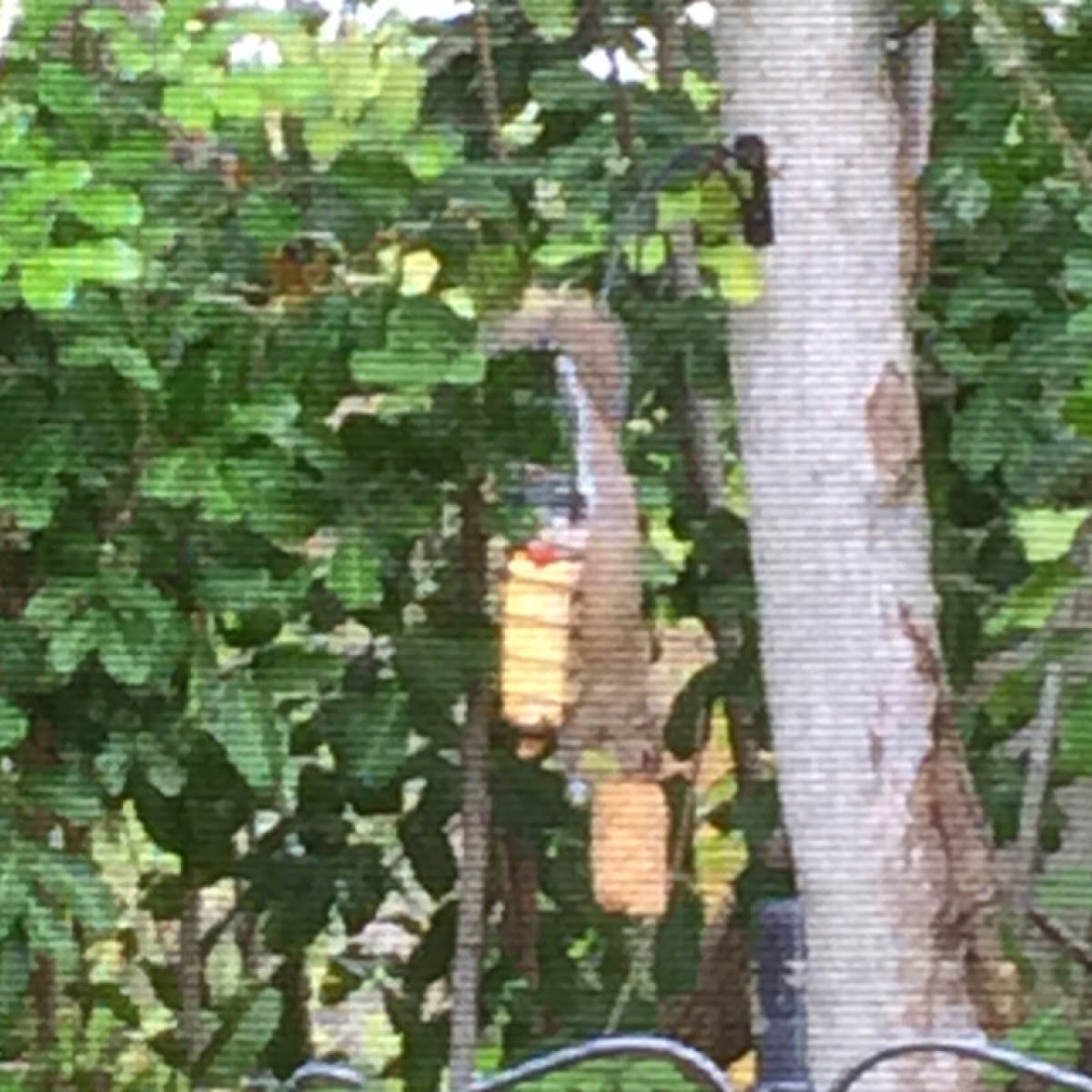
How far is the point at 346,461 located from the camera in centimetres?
82

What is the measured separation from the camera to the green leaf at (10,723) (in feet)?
2.60

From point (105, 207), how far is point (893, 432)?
26 centimetres

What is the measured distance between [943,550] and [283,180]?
0.85 ft

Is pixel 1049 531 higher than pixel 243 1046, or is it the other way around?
pixel 1049 531

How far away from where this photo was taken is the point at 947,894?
78 cm

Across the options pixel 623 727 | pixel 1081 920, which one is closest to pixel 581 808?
pixel 623 727

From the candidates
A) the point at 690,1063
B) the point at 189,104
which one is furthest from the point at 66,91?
the point at 690,1063

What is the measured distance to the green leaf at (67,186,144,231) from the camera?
0.73 metres

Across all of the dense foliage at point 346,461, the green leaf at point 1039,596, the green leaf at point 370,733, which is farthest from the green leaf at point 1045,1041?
the green leaf at point 370,733

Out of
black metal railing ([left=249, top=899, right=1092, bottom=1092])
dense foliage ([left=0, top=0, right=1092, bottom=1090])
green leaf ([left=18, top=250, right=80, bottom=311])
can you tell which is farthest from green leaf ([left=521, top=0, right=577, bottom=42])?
black metal railing ([left=249, top=899, right=1092, bottom=1092])

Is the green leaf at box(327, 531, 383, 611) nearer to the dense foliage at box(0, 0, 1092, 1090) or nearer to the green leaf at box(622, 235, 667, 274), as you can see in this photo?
the dense foliage at box(0, 0, 1092, 1090)

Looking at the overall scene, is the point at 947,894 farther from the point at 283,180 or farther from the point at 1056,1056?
the point at 283,180

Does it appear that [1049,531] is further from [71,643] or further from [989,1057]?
[71,643]

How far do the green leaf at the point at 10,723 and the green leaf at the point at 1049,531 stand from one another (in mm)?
335
